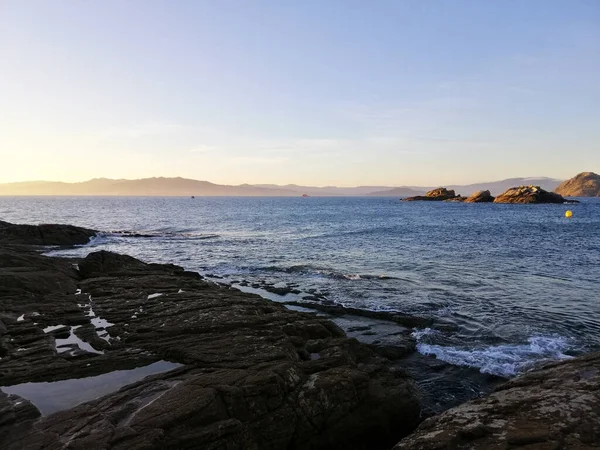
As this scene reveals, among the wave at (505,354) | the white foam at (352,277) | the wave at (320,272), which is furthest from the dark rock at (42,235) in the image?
the wave at (505,354)

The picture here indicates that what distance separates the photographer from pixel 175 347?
1238 cm

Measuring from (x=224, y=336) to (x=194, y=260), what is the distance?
90.1 feet

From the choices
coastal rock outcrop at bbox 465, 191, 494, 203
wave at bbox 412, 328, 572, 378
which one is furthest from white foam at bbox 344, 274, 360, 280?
coastal rock outcrop at bbox 465, 191, 494, 203

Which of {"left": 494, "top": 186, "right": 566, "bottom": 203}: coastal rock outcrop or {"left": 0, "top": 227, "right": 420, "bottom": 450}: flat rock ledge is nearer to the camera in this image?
{"left": 0, "top": 227, "right": 420, "bottom": 450}: flat rock ledge

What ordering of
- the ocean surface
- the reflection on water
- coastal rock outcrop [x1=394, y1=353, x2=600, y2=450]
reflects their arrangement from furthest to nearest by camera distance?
the ocean surface
the reflection on water
coastal rock outcrop [x1=394, y1=353, x2=600, y2=450]

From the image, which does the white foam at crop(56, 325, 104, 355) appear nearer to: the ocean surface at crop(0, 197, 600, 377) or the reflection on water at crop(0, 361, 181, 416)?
the reflection on water at crop(0, 361, 181, 416)

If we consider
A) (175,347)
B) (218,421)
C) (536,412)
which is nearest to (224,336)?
(175,347)

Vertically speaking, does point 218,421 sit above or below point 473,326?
above

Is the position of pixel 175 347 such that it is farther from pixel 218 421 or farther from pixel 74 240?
pixel 74 240

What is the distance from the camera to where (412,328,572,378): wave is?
1417 cm

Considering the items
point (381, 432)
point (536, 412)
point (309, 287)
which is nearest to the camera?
point (536, 412)

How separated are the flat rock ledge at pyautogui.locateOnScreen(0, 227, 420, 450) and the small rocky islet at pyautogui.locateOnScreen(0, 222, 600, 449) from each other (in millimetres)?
34

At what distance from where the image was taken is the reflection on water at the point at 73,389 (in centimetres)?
941

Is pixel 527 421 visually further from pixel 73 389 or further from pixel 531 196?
pixel 531 196
